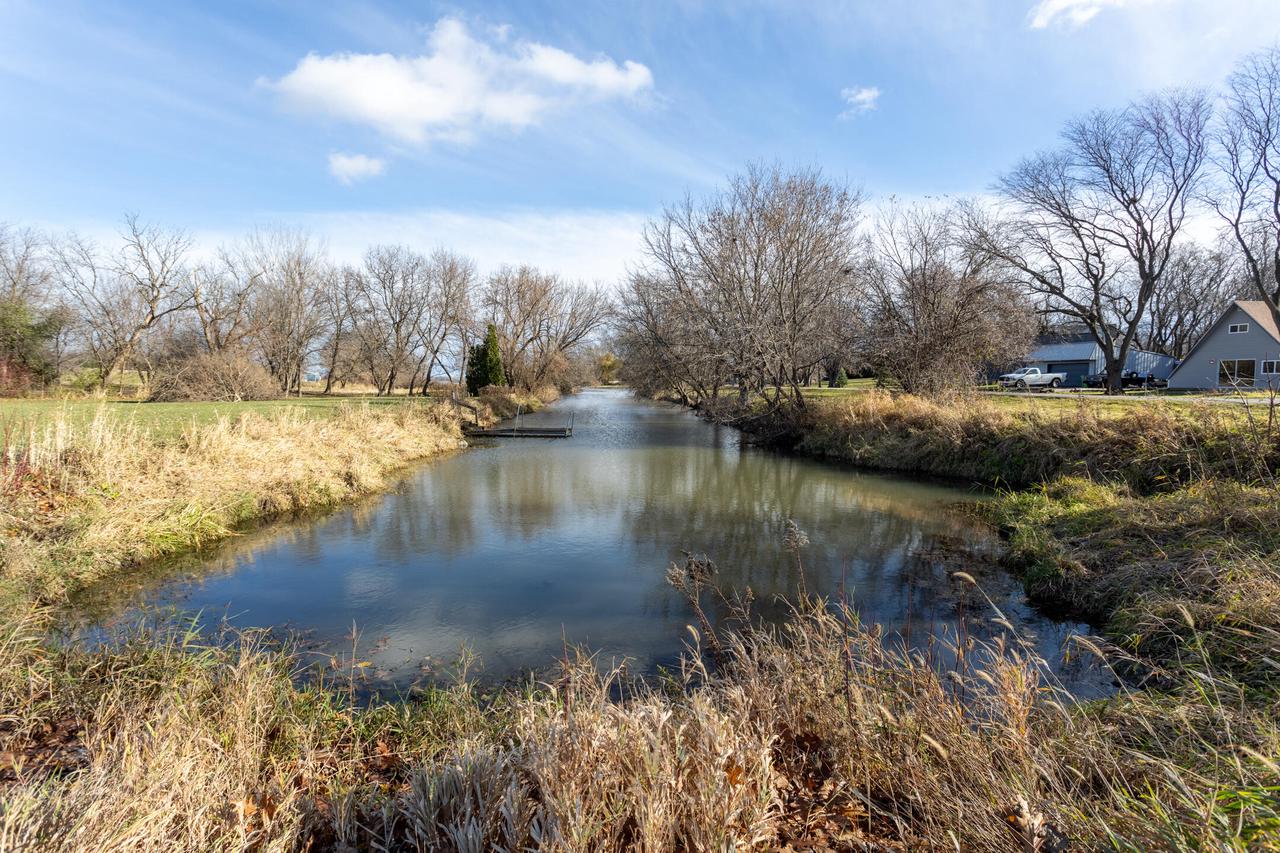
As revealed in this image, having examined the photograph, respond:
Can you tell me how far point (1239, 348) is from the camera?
28938mm

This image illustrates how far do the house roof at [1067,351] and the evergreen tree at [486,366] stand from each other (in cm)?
3481

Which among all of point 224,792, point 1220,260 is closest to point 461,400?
point 224,792

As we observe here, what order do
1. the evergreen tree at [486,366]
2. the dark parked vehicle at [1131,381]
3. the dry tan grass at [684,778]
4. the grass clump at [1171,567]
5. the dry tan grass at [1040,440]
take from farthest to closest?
the evergreen tree at [486,366], the dark parked vehicle at [1131,381], the dry tan grass at [1040,440], the grass clump at [1171,567], the dry tan grass at [684,778]

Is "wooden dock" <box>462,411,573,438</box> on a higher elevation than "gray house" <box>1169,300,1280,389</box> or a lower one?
lower

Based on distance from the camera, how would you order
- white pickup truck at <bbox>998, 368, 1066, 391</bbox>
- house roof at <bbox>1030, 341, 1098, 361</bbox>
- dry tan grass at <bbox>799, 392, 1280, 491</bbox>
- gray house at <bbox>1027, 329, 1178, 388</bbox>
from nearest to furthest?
dry tan grass at <bbox>799, 392, 1280, 491</bbox>, white pickup truck at <bbox>998, 368, 1066, 391</bbox>, gray house at <bbox>1027, 329, 1178, 388</bbox>, house roof at <bbox>1030, 341, 1098, 361</bbox>

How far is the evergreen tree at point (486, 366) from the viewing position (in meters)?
33.6

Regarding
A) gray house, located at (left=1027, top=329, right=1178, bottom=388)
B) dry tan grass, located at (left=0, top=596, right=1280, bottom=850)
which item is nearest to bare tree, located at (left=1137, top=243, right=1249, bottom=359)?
gray house, located at (left=1027, top=329, right=1178, bottom=388)

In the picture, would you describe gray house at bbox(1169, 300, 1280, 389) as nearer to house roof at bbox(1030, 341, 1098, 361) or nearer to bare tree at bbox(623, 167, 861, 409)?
house roof at bbox(1030, 341, 1098, 361)

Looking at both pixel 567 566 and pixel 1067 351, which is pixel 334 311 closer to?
pixel 567 566

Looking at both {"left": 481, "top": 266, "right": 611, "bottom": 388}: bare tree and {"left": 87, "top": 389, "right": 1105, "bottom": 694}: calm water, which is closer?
{"left": 87, "top": 389, "right": 1105, "bottom": 694}: calm water

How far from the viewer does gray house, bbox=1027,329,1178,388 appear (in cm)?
3916

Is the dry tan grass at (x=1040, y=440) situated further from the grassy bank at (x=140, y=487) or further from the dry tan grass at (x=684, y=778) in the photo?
the grassy bank at (x=140, y=487)

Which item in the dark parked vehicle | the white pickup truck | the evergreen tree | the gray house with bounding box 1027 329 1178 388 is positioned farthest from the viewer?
the gray house with bounding box 1027 329 1178 388

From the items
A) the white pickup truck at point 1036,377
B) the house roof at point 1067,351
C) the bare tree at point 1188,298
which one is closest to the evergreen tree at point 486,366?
the white pickup truck at point 1036,377
